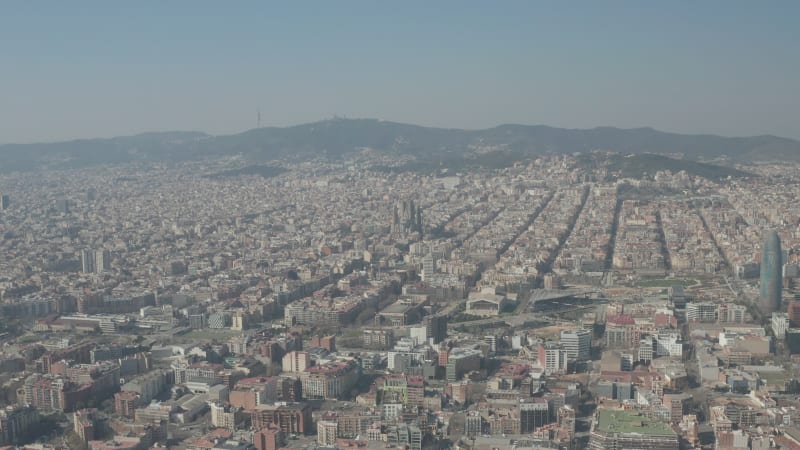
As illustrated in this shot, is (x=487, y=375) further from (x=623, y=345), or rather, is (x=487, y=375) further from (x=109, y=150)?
(x=109, y=150)

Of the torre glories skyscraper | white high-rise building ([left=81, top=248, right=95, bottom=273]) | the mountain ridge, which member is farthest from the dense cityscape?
the mountain ridge

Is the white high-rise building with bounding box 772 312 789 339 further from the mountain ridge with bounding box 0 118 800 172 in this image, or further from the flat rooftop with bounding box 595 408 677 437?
the mountain ridge with bounding box 0 118 800 172

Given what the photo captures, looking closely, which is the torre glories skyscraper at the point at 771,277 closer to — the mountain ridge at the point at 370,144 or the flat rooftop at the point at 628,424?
the flat rooftop at the point at 628,424

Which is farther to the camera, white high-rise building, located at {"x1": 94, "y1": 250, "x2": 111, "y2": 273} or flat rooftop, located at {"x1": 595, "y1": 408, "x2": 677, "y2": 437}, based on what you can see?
white high-rise building, located at {"x1": 94, "y1": 250, "x2": 111, "y2": 273}

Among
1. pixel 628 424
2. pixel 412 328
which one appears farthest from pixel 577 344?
pixel 628 424

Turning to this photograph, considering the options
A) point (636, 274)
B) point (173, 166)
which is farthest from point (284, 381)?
point (173, 166)

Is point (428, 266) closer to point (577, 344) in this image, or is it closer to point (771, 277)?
point (771, 277)

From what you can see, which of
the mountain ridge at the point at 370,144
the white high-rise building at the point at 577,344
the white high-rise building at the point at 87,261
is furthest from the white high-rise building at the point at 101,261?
the mountain ridge at the point at 370,144

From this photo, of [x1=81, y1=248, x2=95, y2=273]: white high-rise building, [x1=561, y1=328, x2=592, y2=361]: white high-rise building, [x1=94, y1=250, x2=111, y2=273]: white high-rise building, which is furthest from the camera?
[x1=81, y1=248, x2=95, y2=273]: white high-rise building

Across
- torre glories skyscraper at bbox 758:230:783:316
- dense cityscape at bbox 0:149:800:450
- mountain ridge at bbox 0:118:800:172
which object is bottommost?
dense cityscape at bbox 0:149:800:450
